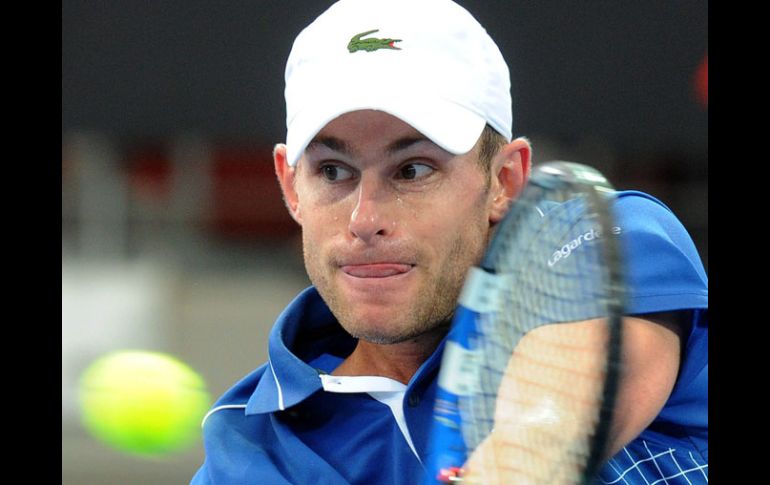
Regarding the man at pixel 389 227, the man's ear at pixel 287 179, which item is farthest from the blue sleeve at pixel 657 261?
the man's ear at pixel 287 179

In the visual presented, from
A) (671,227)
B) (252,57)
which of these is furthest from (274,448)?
(252,57)

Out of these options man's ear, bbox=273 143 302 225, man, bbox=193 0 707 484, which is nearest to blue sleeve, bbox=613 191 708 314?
man, bbox=193 0 707 484

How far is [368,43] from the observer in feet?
4.38

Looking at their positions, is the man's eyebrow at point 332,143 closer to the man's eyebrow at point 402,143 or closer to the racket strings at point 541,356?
the man's eyebrow at point 402,143

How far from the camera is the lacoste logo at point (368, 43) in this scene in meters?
1.33

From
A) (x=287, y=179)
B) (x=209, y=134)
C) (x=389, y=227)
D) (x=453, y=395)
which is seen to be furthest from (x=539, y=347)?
(x=209, y=134)

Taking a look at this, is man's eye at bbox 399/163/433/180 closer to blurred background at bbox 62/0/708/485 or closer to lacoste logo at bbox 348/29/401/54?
lacoste logo at bbox 348/29/401/54

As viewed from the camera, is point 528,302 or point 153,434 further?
point 153,434

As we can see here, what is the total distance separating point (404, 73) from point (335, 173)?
0.13 m

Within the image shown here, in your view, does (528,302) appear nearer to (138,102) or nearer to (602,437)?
(602,437)

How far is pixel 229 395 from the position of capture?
1.49 metres

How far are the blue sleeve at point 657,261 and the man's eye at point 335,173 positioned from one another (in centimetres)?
29
